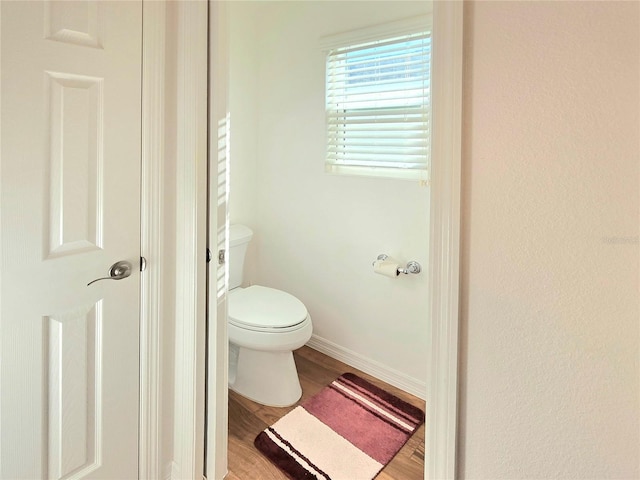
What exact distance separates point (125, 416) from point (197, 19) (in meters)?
1.36

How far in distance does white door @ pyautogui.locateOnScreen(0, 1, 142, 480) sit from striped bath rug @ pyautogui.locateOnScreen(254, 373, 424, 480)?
2.26 ft

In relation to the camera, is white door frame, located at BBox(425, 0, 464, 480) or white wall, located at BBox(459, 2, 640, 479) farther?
white door frame, located at BBox(425, 0, 464, 480)

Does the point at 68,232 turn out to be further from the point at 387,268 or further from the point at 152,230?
the point at 387,268

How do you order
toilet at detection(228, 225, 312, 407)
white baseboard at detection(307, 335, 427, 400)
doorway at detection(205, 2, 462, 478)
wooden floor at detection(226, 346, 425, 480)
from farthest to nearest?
white baseboard at detection(307, 335, 427, 400), toilet at detection(228, 225, 312, 407), wooden floor at detection(226, 346, 425, 480), doorway at detection(205, 2, 462, 478)

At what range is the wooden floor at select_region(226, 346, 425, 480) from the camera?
1.71 m

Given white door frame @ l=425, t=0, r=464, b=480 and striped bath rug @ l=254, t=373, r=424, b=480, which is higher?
white door frame @ l=425, t=0, r=464, b=480

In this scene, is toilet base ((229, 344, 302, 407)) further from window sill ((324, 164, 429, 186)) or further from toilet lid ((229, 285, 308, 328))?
window sill ((324, 164, 429, 186))

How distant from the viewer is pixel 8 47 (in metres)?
1.07

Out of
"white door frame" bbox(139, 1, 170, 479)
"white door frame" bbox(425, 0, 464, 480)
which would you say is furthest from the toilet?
"white door frame" bbox(425, 0, 464, 480)

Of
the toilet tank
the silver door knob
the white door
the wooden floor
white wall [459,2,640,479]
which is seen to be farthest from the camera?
the toilet tank

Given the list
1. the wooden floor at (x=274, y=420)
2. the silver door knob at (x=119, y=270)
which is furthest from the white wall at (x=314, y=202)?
the silver door knob at (x=119, y=270)

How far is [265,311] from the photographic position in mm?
2172

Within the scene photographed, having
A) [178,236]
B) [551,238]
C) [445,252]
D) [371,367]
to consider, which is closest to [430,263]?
[445,252]

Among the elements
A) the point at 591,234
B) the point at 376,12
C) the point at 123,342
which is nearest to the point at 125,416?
the point at 123,342
